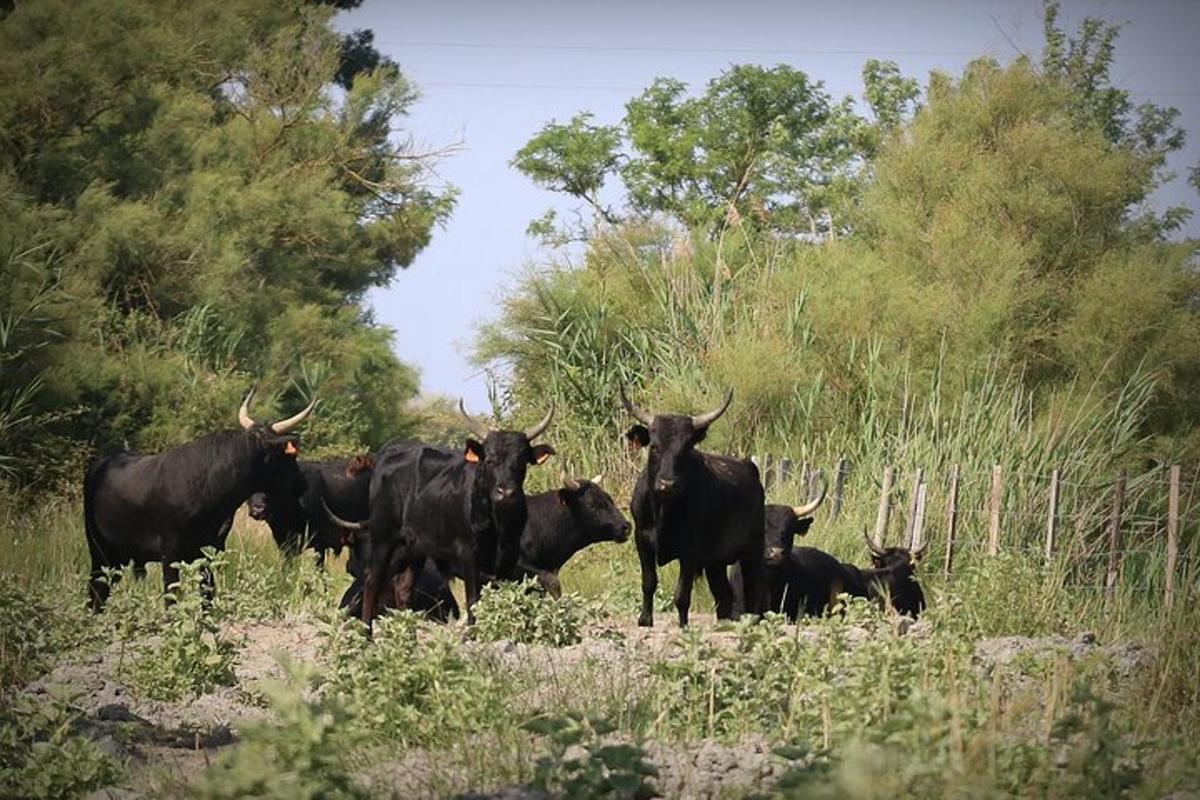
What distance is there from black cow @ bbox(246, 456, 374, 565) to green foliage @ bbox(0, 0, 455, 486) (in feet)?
18.6

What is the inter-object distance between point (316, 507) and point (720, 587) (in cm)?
560

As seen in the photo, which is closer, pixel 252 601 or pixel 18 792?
pixel 18 792

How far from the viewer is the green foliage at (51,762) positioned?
8820 mm

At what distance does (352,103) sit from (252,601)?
127 feet

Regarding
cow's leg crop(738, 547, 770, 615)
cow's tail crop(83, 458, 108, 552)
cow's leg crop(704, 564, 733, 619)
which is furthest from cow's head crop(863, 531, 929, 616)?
cow's tail crop(83, 458, 108, 552)

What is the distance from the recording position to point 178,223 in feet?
124

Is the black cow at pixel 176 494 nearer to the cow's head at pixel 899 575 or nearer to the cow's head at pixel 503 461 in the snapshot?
the cow's head at pixel 503 461

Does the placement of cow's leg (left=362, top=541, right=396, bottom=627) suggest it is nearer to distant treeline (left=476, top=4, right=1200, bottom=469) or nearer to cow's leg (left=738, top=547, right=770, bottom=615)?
cow's leg (left=738, top=547, right=770, bottom=615)

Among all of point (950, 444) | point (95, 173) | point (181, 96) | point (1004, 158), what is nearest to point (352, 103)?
point (181, 96)

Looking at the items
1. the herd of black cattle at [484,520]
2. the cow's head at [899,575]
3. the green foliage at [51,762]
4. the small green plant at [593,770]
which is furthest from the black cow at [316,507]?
the small green plant at [593,770]

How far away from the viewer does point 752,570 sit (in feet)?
57.5

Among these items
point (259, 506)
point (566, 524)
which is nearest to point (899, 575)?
point (566, 524)

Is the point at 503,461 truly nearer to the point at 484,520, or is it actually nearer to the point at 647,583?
the point at 484,520

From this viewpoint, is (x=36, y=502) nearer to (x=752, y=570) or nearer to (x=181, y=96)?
(x=752, y=570)
